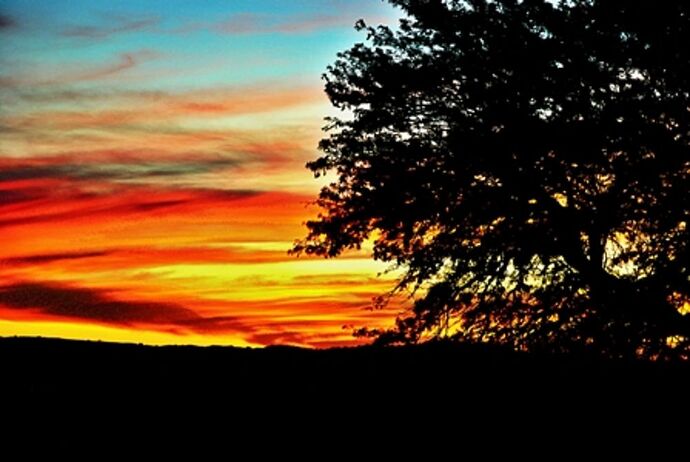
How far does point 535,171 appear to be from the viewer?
19.3m

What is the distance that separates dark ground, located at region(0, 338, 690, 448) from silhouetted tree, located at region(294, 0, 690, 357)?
2.67 metres

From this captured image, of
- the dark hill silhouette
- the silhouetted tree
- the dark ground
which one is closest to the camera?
the dark ground

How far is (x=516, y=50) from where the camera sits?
64.8ft

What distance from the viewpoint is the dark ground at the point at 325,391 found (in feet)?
38.5

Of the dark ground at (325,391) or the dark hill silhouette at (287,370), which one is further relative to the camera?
the dark hill silhouette at (287,370)

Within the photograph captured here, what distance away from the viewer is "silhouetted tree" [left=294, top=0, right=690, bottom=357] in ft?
60.2

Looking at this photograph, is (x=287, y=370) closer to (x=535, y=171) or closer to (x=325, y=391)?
(x=325, y=391)

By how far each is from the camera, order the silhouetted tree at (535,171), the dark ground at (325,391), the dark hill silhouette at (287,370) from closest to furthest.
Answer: the dark ground at (325,391) < the dark hill silhouette at (287,370) < the silhouetted tree at (535,171)

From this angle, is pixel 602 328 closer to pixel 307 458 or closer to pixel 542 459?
pixel 542 459

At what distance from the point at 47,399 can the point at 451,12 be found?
495 inches

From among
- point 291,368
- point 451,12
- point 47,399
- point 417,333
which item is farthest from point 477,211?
point 47,399

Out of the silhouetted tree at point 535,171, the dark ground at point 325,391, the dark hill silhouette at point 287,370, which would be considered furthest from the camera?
the silhouetted tree at point 535,171

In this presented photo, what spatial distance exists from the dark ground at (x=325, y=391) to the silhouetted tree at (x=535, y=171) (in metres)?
2.67

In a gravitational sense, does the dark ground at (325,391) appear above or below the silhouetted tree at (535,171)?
below
